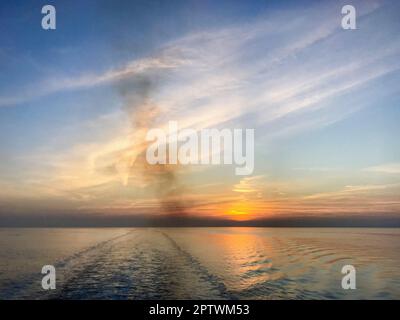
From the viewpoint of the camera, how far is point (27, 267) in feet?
102

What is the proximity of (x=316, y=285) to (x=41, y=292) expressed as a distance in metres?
15.6

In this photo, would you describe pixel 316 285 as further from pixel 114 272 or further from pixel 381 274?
pixel 114 272
